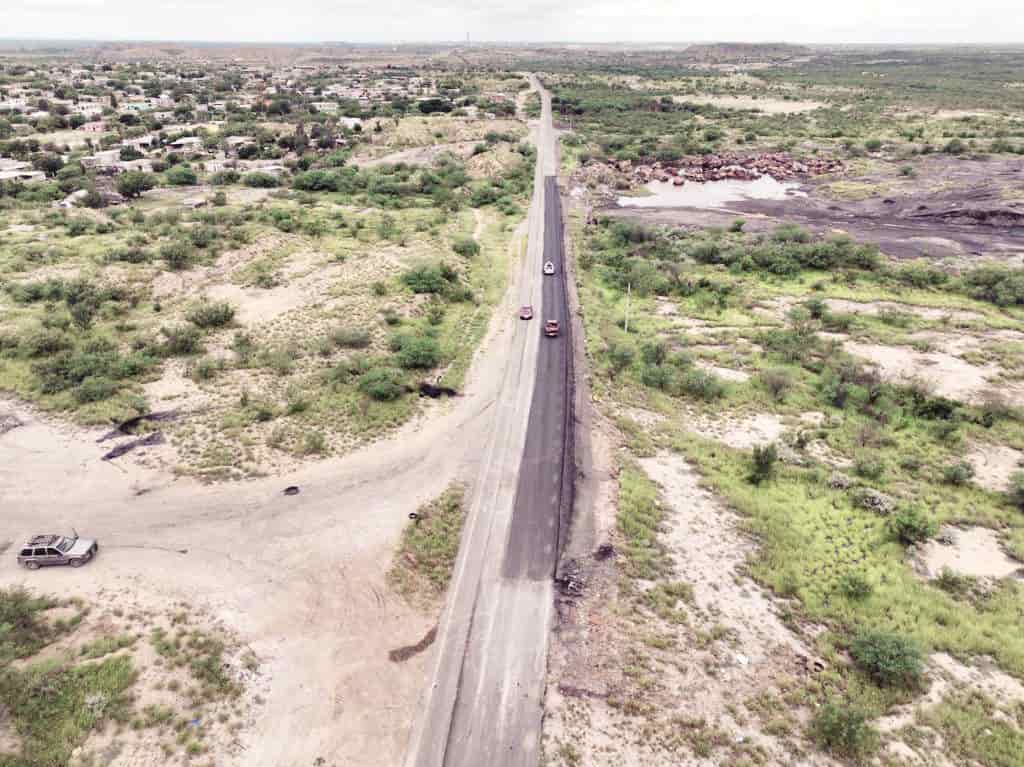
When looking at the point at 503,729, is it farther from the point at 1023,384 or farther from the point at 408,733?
the point at 1023,384

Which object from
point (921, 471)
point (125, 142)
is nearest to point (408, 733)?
point (921, 471)

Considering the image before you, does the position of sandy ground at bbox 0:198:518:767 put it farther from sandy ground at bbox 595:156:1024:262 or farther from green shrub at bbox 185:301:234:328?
sandy ground at bbox 595:156:1024:262

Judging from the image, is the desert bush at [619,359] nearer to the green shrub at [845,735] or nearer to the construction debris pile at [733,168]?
the green shrub at [845,735]

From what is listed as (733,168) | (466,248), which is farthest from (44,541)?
(733,168)

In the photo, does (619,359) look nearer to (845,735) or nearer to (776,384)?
(776,384)

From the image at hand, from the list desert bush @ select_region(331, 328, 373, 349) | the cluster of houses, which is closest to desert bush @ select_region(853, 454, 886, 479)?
desert bush @ select_region(331, 328, 373, 349)
